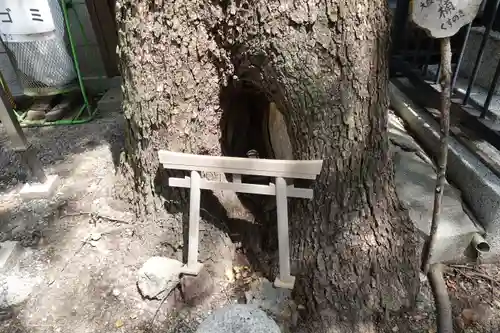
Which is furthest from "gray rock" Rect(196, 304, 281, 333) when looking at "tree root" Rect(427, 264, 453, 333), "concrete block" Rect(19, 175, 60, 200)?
"concrete block" Rect(19, 175, 60, 200)

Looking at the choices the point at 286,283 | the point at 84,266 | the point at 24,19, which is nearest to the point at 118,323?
the point at 84,266

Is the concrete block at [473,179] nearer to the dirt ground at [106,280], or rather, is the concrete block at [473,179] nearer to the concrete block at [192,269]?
the dirt ground at [106,280]

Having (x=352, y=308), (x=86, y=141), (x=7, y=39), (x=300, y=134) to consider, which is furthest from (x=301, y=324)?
(x=7, y=39)

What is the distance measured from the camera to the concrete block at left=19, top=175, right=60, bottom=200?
3.01 meters

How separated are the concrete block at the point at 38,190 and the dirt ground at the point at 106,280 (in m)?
0.06

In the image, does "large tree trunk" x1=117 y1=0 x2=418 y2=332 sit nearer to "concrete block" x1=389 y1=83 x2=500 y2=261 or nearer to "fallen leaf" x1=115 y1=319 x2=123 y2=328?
"concrete block" x1=389 y1=83 x2=500 y2=261

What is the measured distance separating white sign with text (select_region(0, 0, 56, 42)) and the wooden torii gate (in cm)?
241

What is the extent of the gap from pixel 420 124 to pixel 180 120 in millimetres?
2031

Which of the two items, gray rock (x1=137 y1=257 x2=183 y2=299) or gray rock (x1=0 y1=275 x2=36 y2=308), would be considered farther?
gray rock (x1=0 y1=275 x2=36 y2=308)

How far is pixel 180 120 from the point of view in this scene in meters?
2.25

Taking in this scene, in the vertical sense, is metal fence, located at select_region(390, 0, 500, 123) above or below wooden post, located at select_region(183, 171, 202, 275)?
above

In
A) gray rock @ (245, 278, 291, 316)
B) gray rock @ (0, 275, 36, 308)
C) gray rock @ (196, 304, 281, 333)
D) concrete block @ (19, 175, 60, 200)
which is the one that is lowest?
gray rock @ (0, 275, 36, 308)

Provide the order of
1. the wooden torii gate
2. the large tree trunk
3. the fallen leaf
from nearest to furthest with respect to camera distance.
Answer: the large tree trunk, the wooden torii gate, the fallen leaf

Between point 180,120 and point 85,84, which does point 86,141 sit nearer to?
point 85,84
